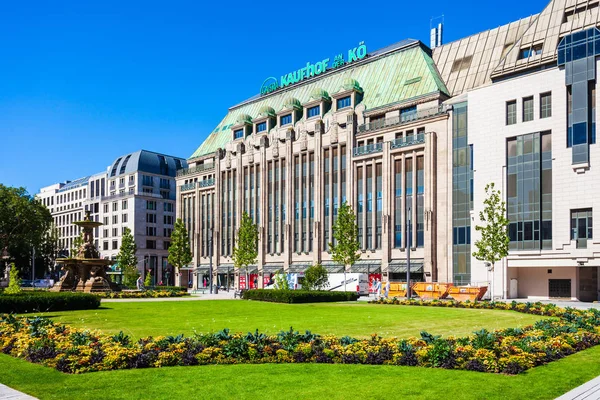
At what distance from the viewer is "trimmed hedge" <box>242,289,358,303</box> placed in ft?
142

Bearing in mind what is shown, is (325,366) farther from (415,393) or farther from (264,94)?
(264,94)

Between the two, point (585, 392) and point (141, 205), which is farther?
point (141, 205)

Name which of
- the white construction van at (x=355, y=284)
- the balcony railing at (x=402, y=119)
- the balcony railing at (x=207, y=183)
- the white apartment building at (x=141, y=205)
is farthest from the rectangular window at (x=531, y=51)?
the white apartment building at (x=141, y=205)

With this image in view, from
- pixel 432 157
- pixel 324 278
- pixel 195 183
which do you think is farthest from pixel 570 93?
pixel 195 183

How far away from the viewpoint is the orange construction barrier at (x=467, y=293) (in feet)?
149

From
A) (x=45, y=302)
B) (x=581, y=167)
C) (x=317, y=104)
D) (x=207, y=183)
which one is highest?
(x=317, y=104)

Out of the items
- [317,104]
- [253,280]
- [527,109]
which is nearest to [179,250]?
[253,280]

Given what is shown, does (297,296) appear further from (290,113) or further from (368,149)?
(290,113)

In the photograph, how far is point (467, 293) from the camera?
4600 cm

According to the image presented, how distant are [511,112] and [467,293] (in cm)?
2049

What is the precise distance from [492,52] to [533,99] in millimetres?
15340

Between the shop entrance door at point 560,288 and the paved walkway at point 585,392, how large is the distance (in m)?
44.5

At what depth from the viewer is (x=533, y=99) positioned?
53.7 m

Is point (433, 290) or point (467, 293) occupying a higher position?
point (467, 293)
